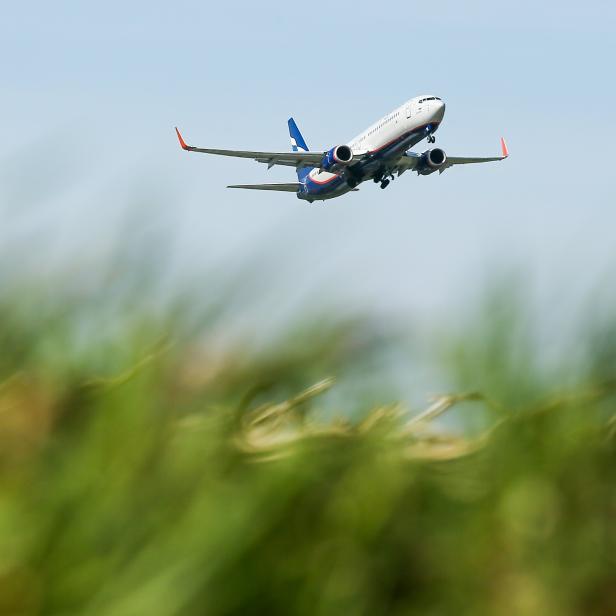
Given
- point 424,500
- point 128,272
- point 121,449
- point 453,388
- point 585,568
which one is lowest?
point 585,568

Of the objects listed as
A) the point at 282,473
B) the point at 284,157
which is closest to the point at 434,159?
the point at 284,157

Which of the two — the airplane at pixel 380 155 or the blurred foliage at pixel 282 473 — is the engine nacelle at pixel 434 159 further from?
the blurred foliage at pixel 282 473

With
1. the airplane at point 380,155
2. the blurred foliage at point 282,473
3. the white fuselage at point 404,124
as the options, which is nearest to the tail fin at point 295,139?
the airplane at point 380,155

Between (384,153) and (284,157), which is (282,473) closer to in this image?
(384,153)

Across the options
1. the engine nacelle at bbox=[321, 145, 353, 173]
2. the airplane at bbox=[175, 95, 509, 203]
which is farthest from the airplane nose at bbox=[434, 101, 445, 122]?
the engine nacelle at bbox=[321, 145, 353, 173]

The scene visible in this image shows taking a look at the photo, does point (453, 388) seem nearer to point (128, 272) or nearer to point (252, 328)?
point (252, 328)

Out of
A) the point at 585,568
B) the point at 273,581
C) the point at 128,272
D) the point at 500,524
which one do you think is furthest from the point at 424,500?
the point at 128,272

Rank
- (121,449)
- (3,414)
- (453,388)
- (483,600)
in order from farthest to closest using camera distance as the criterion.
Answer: (453,388) → (483,600) → (3,414) → (121,449)

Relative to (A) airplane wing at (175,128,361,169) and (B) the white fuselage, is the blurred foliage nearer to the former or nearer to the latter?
(B) the white fuselage
